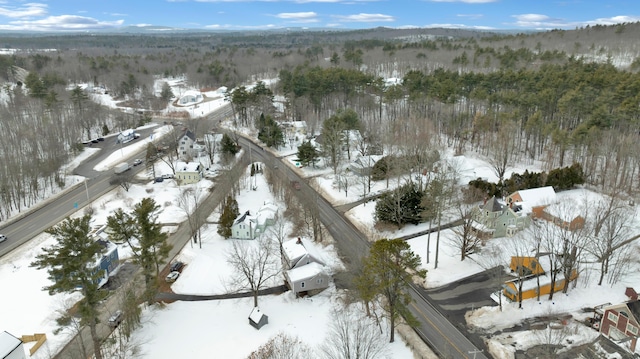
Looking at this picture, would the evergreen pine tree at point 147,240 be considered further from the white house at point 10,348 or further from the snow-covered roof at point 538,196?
the snow-covered roof at point 538,196

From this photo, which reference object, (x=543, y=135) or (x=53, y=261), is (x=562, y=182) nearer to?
(x=543, y=135)

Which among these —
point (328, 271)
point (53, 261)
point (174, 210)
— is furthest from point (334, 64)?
point (53, 261)

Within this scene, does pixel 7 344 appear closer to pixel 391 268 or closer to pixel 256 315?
pixel 256 315

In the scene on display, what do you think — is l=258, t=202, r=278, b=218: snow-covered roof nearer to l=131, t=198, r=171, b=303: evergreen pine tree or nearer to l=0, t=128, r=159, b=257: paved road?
l=131, t=198, r=171, b=303: evergreen pine tree

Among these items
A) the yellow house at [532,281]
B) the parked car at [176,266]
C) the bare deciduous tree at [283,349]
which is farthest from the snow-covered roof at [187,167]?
the yellow house at [532,281]

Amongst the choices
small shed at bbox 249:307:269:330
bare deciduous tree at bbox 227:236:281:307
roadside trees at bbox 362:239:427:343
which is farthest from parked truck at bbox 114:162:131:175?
roadside trees at bbox 362:239:427:343

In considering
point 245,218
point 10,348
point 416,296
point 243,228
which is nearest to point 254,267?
A: point 243,228
